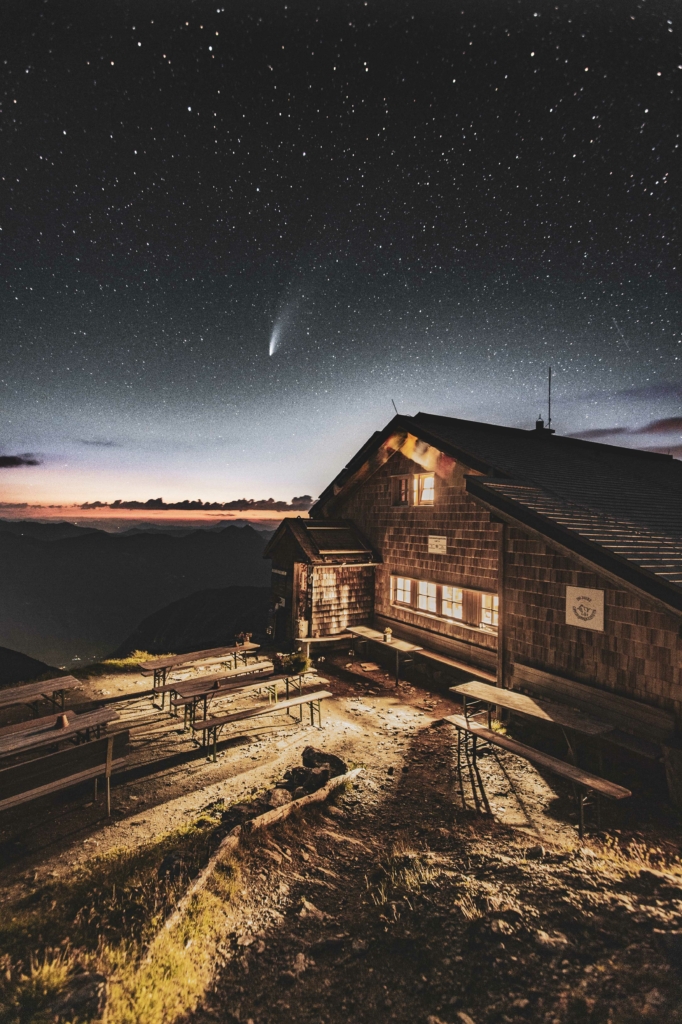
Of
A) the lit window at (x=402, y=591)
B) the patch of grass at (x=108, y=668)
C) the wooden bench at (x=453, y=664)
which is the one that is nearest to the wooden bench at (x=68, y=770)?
the patch of grass at (x=108, y=668)

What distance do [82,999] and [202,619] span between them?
202 feet

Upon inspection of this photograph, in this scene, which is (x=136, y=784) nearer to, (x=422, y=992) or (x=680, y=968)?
(x=422, y=992)

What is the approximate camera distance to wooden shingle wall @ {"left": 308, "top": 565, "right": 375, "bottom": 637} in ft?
48.3

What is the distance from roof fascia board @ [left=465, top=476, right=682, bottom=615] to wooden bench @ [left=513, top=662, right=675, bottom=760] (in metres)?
2.31

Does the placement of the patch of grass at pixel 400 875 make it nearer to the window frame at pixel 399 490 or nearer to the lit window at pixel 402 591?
the lit window at pixel 402 591

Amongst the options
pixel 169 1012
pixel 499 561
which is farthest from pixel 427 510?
pixel 169 1012

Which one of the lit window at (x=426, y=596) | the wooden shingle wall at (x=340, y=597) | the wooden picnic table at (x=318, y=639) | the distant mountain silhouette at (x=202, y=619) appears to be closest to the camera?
the lit window at (x=426, y=596)

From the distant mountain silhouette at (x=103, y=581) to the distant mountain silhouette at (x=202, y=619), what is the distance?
4726 centimetres

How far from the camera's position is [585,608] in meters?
8.38

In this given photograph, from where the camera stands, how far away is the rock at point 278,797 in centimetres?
628

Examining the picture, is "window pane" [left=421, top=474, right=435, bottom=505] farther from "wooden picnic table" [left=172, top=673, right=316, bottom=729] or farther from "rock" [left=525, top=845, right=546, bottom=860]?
"rock" [left=525, top=845, right=546, bottom=860]

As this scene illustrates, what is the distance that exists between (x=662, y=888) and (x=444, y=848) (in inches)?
90.6

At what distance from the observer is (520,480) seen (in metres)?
10.0

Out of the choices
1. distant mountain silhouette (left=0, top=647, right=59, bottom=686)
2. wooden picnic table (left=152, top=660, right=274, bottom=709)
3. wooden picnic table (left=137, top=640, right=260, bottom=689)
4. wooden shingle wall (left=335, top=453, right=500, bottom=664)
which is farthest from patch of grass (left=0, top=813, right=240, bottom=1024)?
distant mountain silhouette (left=0, top=647, right=59, bottom=686)
